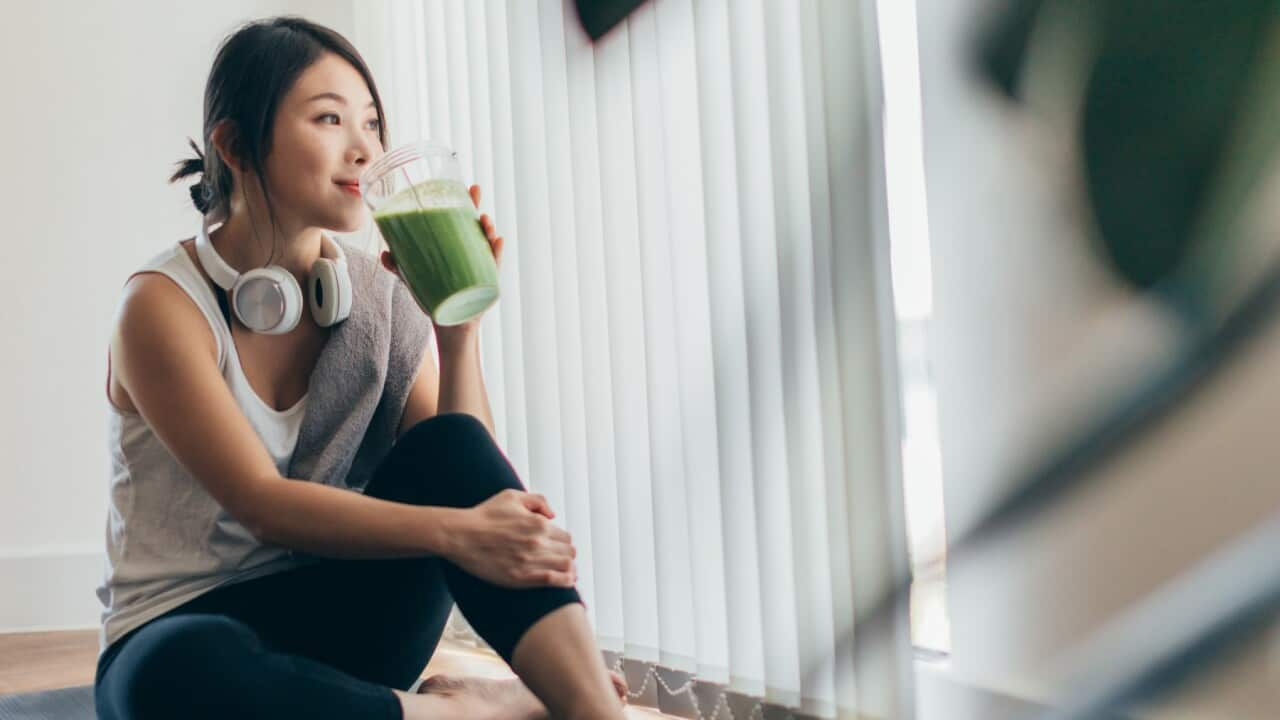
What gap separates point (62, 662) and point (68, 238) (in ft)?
3.29

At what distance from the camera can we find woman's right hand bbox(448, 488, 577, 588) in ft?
3.70

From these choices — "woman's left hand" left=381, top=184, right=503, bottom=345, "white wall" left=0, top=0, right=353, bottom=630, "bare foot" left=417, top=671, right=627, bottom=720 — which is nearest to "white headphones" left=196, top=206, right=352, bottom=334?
"woman's left hand" left=381, top=184, right=503, bottom=345

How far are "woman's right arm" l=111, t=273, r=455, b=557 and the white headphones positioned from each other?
6 cm

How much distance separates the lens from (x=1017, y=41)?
50.0 inches

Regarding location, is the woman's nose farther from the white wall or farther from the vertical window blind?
the white wall

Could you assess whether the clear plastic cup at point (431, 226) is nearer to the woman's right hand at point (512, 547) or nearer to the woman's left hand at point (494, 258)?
the woman's left hand at point (494, 258)

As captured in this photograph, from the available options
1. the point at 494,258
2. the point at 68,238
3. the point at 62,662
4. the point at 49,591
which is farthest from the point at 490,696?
the point at 68,238

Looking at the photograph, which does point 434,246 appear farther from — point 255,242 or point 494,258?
point 255,242

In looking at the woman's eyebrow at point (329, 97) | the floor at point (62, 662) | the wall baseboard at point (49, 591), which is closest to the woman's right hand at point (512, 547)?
the woman's eyebrow at point (329, 97)

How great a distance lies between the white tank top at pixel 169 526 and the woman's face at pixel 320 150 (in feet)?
0.46

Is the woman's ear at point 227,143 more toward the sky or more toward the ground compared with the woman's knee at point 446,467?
more toward the sky

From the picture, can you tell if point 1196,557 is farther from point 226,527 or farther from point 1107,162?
point 226,527

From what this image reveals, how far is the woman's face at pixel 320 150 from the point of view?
131cm

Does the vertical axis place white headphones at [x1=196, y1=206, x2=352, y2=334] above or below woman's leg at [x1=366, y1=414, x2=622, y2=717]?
above
